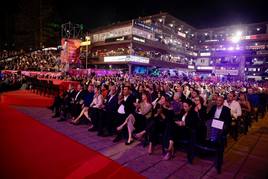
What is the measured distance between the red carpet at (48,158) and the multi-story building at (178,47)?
34.6 metres

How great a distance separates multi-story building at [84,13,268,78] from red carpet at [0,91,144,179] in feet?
114

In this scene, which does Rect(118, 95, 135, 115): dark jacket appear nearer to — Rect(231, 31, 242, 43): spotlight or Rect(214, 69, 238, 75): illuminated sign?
Rect(214, 69, 238, 75): illuminated sign

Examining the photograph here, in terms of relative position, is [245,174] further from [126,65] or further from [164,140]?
[126,65]

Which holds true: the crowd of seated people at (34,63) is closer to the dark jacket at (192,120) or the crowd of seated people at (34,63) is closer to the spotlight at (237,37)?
the dark jacket at (192,120)

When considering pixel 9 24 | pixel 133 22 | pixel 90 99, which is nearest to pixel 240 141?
pixel 90 99

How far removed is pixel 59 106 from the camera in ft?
28.0

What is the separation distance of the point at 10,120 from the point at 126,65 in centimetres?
3607

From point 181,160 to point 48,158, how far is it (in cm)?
288

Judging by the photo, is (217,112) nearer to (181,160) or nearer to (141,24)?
(181,160)

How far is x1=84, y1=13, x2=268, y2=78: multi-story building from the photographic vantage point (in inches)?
1725

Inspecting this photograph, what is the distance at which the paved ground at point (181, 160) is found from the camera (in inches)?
162

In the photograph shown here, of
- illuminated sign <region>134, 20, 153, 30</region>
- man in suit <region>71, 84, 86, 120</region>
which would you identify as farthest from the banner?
illuminated sign <region>134, 20, 153, 30</region>

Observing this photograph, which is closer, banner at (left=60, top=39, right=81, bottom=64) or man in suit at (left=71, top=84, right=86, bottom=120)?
man in suit at (left=71, top=84, right=86, bottom=120)

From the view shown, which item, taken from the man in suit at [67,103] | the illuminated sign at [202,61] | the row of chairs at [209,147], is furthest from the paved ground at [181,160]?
the illuminated sign at [202,61]
